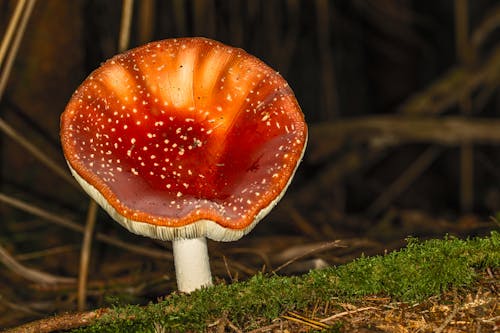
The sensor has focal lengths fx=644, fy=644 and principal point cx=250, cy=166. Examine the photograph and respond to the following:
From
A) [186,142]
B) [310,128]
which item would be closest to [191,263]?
[186,142]

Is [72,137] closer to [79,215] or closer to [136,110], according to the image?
[136,110]

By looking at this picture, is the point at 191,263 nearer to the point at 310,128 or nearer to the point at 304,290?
the point at 304,290

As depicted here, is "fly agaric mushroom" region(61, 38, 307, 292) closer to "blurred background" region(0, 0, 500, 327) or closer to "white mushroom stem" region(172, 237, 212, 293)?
"white mushroom stem" region(172, 237, 212, 293)

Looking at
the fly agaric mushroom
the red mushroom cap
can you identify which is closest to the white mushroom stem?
the fly agaric mushroom

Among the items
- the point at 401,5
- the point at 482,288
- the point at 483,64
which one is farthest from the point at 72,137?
the point at 401,5

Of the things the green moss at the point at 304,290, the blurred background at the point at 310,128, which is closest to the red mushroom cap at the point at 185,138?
the green moss at the point at 304,290

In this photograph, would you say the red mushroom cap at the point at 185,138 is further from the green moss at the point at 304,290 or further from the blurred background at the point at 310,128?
the blurred background at the point at 310,128
